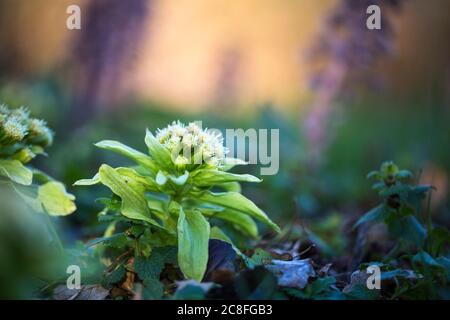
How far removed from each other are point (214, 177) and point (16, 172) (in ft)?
2.02

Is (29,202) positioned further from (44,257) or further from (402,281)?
(402,281)

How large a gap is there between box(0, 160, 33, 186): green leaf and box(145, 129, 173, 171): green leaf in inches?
15.6

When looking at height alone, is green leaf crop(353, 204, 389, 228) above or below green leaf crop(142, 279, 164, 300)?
above

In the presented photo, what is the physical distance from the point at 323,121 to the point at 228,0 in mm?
3806

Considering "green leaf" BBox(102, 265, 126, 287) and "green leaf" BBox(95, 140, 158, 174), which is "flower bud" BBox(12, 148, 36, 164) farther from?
"green leaf" BBox(102, 265, 126, 287)

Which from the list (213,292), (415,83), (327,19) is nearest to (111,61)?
(327,19)

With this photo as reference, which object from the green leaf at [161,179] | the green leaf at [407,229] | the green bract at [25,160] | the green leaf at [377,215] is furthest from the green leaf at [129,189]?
the green leaf at [407,229]

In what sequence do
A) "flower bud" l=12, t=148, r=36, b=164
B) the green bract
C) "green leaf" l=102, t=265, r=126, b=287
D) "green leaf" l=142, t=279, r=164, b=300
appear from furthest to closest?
"flower bud" l=12, t=148, r=36, b=164, the green bract, "green leaf" l=102, t=265, r=126, b=287, "green leaf" l=142, t=279, r=164, b=300

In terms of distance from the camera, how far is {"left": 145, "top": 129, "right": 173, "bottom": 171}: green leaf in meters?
1.42

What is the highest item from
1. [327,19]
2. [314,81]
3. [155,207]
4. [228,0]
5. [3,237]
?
[228,0]

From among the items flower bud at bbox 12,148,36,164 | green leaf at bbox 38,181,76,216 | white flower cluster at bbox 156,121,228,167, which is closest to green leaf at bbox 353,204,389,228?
white flower cluster at bbox 156,121,228,167

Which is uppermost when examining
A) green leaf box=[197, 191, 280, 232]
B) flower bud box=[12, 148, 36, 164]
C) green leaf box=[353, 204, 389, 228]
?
flower bud box=[12, 148, 36, 164]

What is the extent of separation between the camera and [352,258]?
1.87 metres

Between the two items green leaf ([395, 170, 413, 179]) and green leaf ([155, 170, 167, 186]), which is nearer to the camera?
green leaf ([155, 170, 167, 186])
